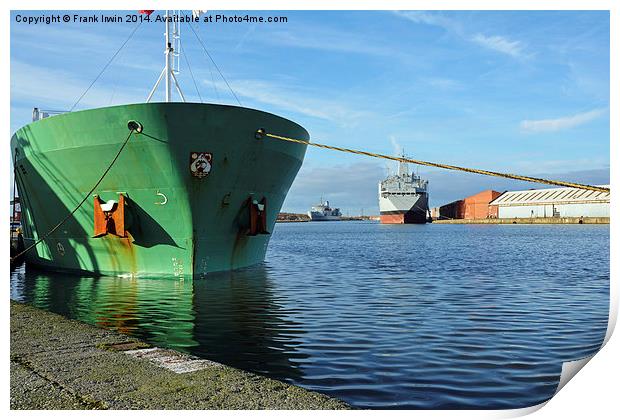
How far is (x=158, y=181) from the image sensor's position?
40.9 ft

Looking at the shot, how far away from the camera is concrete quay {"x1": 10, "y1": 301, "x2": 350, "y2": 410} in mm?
4109

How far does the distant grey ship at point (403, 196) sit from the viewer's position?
3484 inches

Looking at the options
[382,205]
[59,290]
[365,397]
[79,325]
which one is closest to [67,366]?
[79,325]

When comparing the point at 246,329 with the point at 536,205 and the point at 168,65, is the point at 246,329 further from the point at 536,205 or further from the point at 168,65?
the point at 536,205

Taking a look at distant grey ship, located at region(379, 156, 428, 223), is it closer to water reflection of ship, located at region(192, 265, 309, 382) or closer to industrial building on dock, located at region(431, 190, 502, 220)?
industrial building on dock, located at region(431, 190, 502, 220)

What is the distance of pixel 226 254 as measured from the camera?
14148 mm

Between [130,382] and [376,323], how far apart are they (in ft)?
16.2

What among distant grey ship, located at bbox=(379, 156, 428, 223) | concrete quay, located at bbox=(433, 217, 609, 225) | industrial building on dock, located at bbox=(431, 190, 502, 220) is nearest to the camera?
concrete quay, located at bbox=(433, 217, 609, 225)

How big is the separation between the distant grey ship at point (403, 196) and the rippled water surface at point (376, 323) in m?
72.3

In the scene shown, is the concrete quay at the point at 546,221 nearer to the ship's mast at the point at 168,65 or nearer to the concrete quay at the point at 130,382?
the ship's mast at the point at 168,65

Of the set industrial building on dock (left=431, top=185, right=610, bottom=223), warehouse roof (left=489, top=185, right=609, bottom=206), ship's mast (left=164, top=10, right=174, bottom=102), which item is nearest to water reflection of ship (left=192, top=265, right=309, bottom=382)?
ship's mast (left=164, top=10, right=174, bottom=102)

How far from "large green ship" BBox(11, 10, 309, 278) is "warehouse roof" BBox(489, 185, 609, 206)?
7387 cm

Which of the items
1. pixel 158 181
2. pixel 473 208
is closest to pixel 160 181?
pixel 158 181

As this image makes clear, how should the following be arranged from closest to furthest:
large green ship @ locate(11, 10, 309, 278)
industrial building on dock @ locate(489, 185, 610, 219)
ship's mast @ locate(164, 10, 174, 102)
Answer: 1. large green ship @ locate(11, 10, 309, 278)
2. ship's mast @ locate(164, 10, 174, 102)
3. industrial building on dock @ locate(489, 185, 610, 219)
